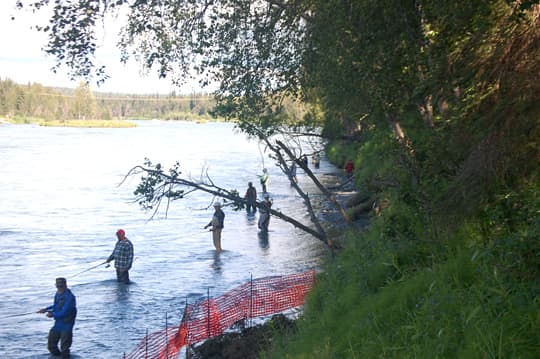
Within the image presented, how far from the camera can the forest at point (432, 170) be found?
221 inches

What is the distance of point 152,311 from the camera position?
1609 cm

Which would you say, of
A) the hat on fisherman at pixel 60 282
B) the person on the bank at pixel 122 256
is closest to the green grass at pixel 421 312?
the hat on fisherman at pixel 60 282

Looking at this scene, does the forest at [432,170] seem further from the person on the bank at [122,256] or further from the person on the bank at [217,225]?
the person on the bank at [217,225]

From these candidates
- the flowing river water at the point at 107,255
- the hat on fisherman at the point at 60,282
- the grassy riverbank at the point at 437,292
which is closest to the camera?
the grassy riverbank at the point at 437,292

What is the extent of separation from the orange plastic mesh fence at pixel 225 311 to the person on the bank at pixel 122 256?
2.90 metres

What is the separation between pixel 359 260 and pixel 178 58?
5.40 metres

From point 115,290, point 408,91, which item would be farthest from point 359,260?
point 115,290

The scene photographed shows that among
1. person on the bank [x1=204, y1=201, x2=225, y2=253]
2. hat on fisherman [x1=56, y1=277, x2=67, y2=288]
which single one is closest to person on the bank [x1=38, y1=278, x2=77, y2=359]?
hat on fisherman [x1=56, y1=277, x2=67, y2=288]

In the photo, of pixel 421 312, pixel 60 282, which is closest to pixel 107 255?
pixel 60 282

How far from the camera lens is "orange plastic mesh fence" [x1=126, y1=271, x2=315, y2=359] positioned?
40.3 feet

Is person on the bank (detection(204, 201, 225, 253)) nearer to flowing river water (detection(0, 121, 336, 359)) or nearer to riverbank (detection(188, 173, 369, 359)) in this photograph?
flowing river water (detection(0, 121, 336, 359))

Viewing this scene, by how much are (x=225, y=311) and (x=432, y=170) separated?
679 cm

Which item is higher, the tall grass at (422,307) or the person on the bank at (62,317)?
the tall grass at (422,307)

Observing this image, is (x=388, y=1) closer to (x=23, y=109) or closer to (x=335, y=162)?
(x=335, y=162)
